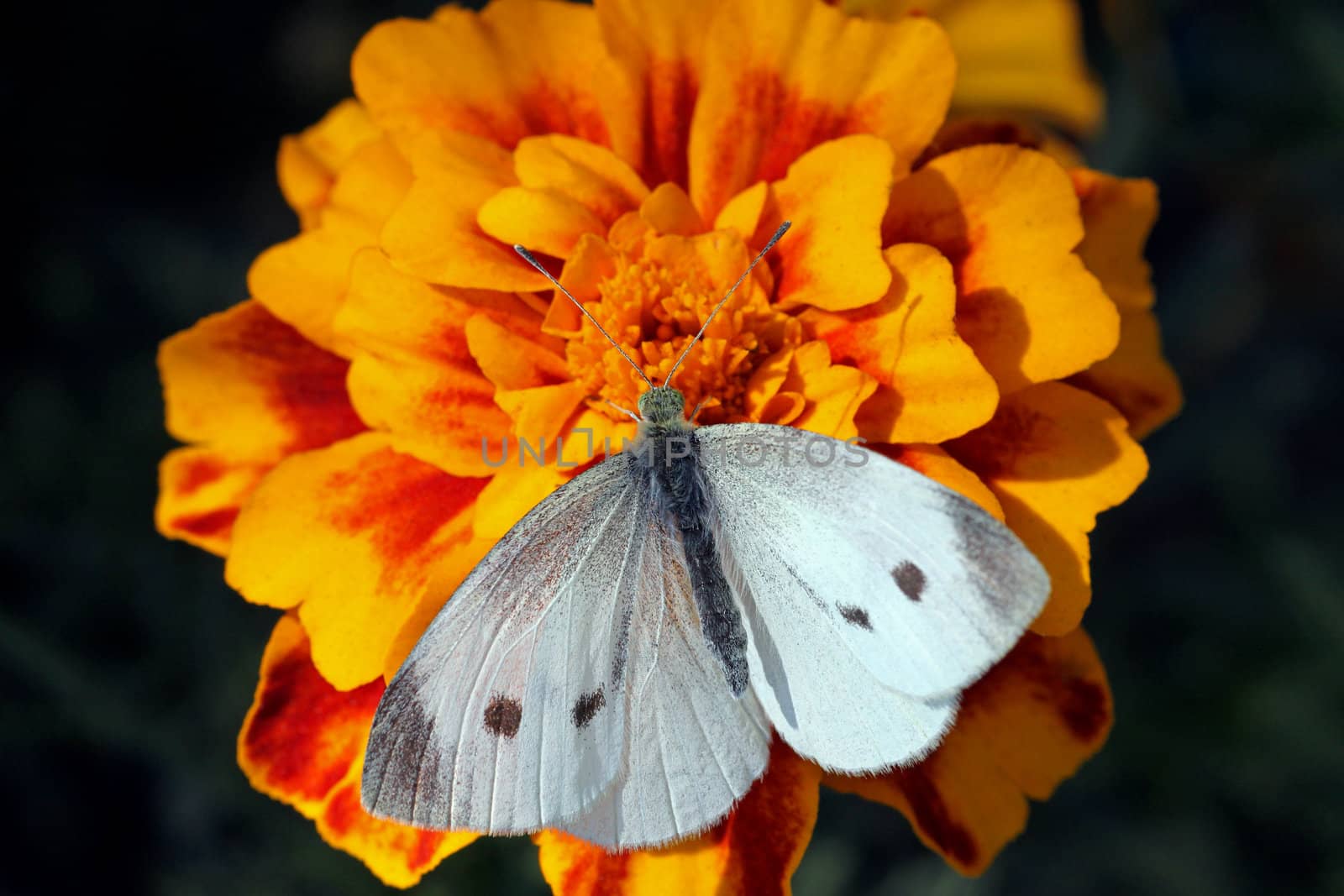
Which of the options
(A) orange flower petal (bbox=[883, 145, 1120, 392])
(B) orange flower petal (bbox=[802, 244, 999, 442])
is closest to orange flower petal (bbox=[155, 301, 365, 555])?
(B) orange flower petal (bbox=[802, 244, 999, 442])

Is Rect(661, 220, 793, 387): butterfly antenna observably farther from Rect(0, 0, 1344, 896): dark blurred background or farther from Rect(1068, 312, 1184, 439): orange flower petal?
Rect(0, 0, 1344, 896): dark blurred background

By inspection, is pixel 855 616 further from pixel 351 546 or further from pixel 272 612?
pixel 272 612

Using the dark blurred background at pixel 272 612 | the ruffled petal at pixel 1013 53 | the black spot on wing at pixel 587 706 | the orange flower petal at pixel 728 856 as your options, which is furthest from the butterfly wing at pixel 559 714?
the ruffled petal at pixel 1013 53

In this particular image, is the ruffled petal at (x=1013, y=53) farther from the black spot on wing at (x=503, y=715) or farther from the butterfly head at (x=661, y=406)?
the black spot on wing at (x=503, y=715)

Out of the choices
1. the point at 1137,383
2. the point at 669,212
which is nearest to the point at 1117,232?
the point at 1137,383

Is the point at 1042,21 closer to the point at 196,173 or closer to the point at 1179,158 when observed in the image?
the point at 1179,158
